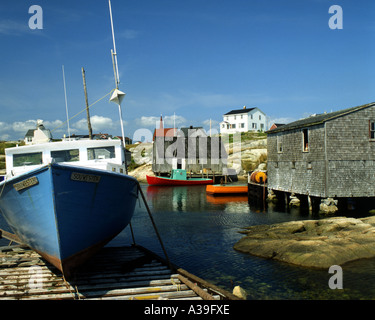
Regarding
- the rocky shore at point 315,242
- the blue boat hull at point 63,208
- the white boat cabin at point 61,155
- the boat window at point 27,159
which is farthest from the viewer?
the rocky shore at point 315,242

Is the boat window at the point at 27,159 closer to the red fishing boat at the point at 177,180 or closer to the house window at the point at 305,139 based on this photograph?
the house window at the point at 305,139

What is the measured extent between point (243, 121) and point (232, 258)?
248 feet

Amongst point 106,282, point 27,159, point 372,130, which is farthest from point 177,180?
point 106,282

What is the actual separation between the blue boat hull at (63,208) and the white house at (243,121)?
80.3 meters

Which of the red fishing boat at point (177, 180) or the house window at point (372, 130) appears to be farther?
the red fishing boat at point (177, 180)

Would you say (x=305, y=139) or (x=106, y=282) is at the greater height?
(x=305, y=139)

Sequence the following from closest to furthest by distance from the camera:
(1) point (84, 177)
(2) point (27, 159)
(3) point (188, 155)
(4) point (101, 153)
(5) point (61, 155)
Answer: (1) point (84, 177)
(2) point (27, 159)
(5) point (61, 155)
(4) point (101, 153)
(3) point (188, 155)

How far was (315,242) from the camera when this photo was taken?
15219mm

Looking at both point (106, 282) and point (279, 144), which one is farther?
point (279, 144)

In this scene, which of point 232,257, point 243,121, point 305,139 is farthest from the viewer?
point 243,121

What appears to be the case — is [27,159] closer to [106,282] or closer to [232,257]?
[106,282]

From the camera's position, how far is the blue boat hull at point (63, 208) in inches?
331

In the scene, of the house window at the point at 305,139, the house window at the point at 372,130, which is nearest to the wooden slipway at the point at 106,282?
the house window at the point at 305,139
